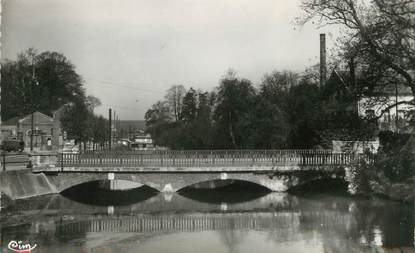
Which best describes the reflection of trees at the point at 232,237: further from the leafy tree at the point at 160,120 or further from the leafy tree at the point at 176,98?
the leafy tree at the point at 176,98

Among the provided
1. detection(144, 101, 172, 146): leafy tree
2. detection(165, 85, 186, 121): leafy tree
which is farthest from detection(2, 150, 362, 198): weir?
detection(165, 85, 186, 121): leafy tree

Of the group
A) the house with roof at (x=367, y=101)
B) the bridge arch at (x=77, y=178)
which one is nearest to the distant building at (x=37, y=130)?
the bridge arch at (x=77, y=178)

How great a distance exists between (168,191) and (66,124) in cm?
2938

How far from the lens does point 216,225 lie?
22.3 metres

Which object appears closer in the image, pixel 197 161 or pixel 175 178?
pixel 197 161

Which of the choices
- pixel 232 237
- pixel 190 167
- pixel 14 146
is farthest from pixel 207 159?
pixel 14 146

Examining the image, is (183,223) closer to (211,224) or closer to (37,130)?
(211,224)

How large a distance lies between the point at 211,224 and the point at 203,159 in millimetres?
8183

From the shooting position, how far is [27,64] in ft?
216

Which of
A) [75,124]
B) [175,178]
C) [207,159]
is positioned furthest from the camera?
[75,124]

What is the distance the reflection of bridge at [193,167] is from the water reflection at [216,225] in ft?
4.68

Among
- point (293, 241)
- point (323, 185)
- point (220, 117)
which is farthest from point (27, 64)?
point (293, 241)

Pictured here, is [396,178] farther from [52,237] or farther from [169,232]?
[52,237]

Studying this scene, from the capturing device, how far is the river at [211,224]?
1723cm
